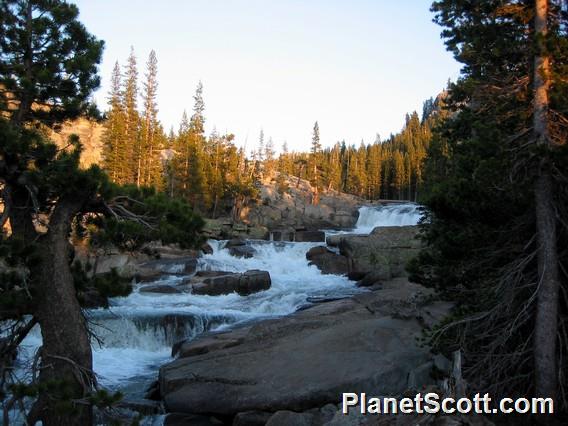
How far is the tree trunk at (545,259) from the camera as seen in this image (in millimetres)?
6328

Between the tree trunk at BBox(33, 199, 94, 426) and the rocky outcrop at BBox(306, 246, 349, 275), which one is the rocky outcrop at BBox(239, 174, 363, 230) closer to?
the rocky outcrop at BBox(306, 246, 349, 275)

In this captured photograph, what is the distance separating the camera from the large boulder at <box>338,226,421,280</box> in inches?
1081

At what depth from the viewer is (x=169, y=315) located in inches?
668

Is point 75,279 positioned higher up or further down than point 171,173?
further down

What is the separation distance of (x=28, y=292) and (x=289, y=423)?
4.78 m

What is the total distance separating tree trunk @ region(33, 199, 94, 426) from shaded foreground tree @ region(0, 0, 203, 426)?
14 millimetres

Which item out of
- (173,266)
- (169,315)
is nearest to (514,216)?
(169,315)

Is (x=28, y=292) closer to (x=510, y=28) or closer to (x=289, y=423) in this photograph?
(x=289, y=423)

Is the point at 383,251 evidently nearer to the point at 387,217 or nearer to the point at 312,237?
the point at 312,237

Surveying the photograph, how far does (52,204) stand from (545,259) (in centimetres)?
782

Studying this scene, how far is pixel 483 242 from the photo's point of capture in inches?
313

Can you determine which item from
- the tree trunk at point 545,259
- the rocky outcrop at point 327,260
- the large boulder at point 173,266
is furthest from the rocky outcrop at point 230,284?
the tree trunk at point 545,259

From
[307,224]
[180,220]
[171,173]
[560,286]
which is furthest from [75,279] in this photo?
[307,224]

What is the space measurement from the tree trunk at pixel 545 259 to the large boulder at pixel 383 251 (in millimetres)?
20047
